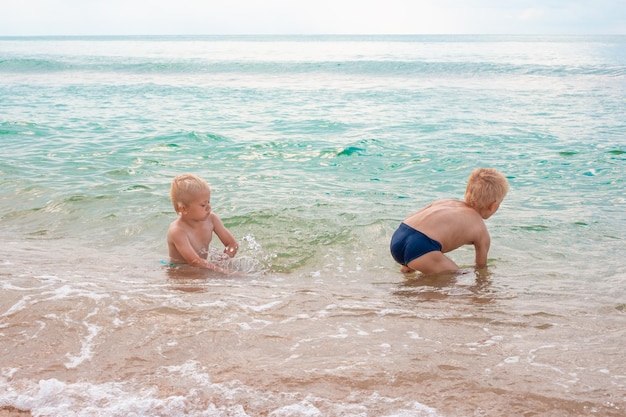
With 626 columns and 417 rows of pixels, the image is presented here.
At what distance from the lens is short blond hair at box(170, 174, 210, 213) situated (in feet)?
17.2

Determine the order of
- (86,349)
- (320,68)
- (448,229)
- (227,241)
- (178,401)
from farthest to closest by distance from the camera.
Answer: (320,68), (227,241), (448,229), (86,349), (178,401)

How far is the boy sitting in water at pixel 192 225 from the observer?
17.3 feet

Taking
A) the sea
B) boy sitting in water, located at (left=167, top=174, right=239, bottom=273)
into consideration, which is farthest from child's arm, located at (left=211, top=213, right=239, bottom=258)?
the sea

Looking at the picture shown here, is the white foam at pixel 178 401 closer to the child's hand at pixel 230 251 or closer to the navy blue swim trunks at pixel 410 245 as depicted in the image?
the navy blue swim trunks at pixel 410 245

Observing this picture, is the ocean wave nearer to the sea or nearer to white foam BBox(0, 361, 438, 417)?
the sea

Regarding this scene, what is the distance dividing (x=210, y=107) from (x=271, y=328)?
15901 mm

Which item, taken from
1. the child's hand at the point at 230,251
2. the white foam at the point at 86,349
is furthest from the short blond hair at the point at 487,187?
the white foam at the point at 86,349

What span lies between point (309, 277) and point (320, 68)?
30327mm

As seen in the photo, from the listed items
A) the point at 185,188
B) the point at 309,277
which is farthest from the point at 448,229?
the point at 185,188

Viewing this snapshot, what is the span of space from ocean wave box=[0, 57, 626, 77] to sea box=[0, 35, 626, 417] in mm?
16367

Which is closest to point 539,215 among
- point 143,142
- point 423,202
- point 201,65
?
point 423,202

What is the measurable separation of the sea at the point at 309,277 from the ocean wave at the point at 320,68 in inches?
644

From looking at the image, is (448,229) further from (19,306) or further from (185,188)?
(19,306)

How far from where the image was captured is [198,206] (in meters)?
5.34
